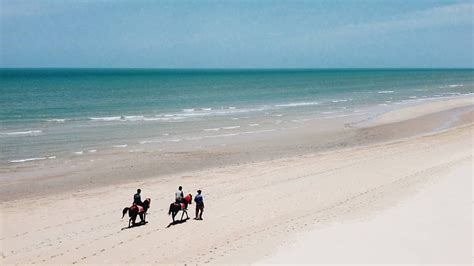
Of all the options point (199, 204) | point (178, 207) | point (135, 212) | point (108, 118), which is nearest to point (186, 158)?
point (199, 204)

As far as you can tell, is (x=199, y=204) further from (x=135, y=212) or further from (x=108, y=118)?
(x=108, y=118)

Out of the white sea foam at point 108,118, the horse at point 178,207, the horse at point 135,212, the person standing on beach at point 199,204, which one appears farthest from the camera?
the white sea foam at point 108,118

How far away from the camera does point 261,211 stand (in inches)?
656

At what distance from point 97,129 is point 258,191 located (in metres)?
21.4

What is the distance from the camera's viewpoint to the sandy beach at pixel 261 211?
12914mm

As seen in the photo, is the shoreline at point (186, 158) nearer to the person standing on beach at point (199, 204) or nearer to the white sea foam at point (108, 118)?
the person standing on beach at point (199, 204)

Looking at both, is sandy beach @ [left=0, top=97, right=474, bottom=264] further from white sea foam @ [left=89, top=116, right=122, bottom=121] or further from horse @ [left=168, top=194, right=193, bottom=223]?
white sea foam @ [left=89, top=116, right=122, bottom=121]

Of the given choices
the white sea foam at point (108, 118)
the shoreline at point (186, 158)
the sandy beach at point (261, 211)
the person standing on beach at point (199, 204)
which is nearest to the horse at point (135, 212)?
the sandy beach at point (261, 211)

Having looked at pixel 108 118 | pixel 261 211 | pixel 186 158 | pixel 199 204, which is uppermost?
pixel 199 204

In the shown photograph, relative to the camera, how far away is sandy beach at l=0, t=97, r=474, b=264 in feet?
42.4

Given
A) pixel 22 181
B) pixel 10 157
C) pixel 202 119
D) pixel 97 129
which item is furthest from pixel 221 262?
pixel 202 119

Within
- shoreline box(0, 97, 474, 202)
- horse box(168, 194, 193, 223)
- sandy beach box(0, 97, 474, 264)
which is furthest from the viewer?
shoreline box(0, 97, 474, 202)

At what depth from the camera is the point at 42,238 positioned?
14.5 metres

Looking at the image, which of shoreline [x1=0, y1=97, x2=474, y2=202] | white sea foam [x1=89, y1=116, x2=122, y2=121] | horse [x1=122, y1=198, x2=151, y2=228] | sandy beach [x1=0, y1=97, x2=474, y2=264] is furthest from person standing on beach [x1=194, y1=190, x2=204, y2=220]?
white sea foam [x1=89, y1=116, x2=122, y2=121]
